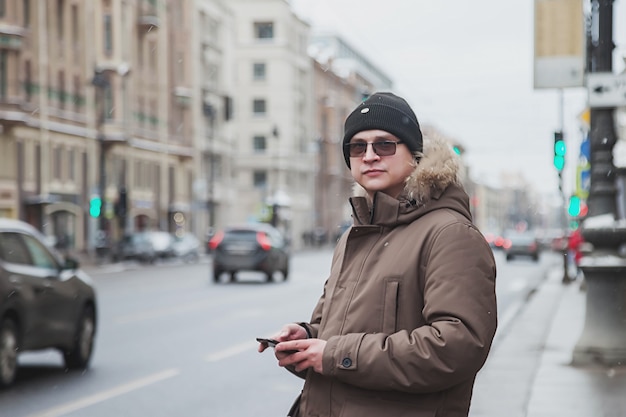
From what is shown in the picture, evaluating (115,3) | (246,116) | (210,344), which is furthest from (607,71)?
(246,116)

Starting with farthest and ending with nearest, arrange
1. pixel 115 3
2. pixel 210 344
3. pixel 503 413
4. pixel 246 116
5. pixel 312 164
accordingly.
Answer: pixel 312 164, pixel 246 116, pixel 115 3, pixel 210 344, pixel 503 413

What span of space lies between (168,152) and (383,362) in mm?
70123

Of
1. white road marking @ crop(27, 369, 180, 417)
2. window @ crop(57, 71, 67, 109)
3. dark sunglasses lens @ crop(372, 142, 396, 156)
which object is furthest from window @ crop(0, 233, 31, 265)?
window @ crop(57, 71, 67, 109)

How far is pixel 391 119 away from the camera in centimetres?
357

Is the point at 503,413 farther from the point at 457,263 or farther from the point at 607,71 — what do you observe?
the point at 457,263

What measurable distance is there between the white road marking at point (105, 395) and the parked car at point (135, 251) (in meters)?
41.1

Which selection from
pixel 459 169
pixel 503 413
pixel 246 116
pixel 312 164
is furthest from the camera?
pixel 312 164

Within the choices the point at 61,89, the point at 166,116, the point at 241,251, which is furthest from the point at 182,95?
the point at 241,251

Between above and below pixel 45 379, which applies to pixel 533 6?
above

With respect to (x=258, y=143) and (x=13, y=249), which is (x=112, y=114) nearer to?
(x=258, y=143)

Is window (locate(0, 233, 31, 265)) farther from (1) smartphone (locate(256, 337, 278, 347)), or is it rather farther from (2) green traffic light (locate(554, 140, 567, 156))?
(2) green traffic light (locate(554, 140, 567, 156))

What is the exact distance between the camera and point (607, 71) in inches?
473

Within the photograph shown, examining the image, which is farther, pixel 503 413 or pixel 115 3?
pixel 115 3

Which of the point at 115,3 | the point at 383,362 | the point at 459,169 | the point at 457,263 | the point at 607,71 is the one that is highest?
the point at 115,3
